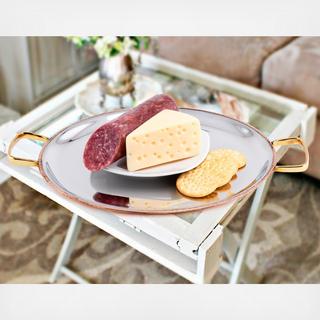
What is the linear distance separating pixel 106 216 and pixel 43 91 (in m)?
1.06

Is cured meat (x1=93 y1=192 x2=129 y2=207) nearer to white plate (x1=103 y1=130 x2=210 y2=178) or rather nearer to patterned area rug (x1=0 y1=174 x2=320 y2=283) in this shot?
white plate (x1=103 y1=130 x2=210 y2=178)

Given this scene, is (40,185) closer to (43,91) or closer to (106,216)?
(106,216)

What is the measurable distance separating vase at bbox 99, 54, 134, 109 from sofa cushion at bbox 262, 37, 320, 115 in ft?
1.37

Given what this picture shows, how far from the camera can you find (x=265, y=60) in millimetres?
1230

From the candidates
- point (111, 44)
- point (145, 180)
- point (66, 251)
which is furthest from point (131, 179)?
point (66, 251)

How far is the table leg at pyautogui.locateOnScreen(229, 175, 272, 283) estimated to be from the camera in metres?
0.85

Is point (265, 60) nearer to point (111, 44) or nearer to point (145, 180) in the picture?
point (111, 44)

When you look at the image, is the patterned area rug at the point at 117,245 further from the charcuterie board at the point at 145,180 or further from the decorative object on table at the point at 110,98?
the charcuterie board at the point at 145,180

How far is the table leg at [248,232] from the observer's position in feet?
2.80

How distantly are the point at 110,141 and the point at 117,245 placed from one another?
2.09ft

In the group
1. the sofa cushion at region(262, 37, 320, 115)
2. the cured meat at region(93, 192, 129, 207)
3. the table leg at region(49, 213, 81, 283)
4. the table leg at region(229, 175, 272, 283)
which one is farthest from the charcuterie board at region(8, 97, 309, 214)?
the sofa cushion at region(262, 37, 320, 115)

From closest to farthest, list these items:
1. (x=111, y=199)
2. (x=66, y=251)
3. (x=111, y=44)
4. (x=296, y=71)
Result: (x=111, y=199) < (x=111, y=44) < (x=66, y=251) < (x=296, y=71)
